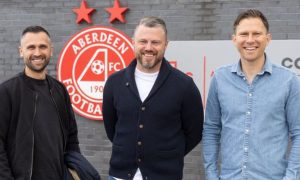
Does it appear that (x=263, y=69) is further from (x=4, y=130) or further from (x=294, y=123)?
(x=4, y=130)

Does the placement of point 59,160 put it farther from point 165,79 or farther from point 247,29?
point 247,29

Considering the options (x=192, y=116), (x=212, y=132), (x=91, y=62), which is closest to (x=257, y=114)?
(x=212, y=132)

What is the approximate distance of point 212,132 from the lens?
3209mm

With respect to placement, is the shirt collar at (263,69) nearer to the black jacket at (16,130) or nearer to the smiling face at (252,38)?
the smiling face at (252,38)

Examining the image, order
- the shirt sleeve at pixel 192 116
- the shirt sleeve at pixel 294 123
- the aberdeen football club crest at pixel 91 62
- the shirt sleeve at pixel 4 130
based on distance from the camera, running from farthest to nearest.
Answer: the aberdeen football club crest at pixel 91 62, the shirt sleeve at pixel 192 116, the shirt sleeve at pixel 4 130, the shirt sleeve at pixel 294 123

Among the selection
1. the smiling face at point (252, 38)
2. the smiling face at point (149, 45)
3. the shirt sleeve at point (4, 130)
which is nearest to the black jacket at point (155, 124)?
the smiling face at point (149, 45)

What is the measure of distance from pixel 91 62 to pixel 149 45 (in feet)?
9.52

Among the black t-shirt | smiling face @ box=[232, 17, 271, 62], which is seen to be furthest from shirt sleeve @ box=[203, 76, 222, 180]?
the black t-shirt

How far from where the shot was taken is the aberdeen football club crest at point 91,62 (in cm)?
589

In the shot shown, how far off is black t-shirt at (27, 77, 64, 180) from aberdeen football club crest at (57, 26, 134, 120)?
2.47m

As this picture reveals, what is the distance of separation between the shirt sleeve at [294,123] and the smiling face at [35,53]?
168cm

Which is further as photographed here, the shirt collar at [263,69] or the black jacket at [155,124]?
the black jacket at [155,124]

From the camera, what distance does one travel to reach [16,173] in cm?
321

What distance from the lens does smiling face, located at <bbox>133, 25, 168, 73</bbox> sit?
322 cm
